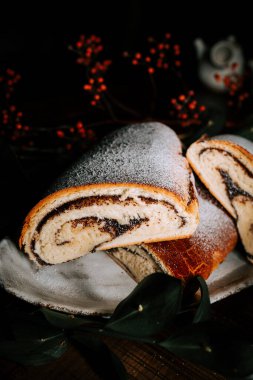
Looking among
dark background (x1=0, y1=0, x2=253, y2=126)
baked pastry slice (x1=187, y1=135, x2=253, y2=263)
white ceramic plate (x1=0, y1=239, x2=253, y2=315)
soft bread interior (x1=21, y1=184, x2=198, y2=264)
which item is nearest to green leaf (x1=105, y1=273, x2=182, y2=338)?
white ceramic plate (x1=0, y1=239, x2=253, y2=315)

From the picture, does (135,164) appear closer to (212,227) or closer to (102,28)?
(212,227)

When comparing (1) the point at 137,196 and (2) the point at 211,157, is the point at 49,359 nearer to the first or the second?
(1) the point at 137,196

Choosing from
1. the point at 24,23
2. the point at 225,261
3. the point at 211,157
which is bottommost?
the point at 225,261

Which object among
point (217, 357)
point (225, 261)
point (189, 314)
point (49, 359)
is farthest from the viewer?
point (225, 261)

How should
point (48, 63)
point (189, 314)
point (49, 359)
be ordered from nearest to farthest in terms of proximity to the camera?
point (49, 359), point (189, 314), point (48, 63)

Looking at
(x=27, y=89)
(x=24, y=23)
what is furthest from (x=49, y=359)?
(x=24, y=23)

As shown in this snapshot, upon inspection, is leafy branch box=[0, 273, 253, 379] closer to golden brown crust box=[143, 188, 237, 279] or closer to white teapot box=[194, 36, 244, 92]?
golden brown crust box=[143, 188, 237, 279]

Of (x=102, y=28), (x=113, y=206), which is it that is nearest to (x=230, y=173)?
(x=113, y=206)

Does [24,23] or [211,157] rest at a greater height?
[24,23]
